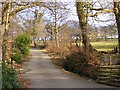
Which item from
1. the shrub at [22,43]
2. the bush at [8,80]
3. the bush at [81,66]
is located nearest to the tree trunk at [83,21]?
the bush at [81,66]

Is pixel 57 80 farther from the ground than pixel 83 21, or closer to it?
closer to it

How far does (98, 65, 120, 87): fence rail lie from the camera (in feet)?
45.0

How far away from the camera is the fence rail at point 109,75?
1371 centimetres

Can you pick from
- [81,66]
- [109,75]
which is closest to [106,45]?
[81,66]

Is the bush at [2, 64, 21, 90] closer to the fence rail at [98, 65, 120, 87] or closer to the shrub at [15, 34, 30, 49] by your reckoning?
the fence rail at [98, 65, 120, 87]

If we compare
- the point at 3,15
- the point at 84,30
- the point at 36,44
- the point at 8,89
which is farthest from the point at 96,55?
the point at 36,44

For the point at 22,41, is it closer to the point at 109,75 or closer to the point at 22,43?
the point at 22,43

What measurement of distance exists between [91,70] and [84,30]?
13.5ft

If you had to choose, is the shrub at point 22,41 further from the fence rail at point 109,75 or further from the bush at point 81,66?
the fence rail at point 109,75

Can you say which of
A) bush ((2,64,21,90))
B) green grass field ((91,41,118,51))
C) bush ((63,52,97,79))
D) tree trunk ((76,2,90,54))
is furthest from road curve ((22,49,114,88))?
green grass field ((91,41,118,51))

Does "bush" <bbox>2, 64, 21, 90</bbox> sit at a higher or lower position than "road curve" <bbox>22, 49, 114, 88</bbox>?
higher

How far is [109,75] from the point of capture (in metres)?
14.3

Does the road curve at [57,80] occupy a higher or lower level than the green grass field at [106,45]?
lower

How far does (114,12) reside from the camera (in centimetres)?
1645
